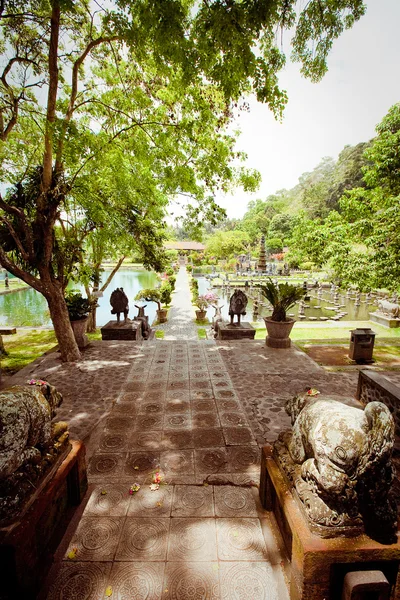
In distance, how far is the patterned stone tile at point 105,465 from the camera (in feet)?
10.7

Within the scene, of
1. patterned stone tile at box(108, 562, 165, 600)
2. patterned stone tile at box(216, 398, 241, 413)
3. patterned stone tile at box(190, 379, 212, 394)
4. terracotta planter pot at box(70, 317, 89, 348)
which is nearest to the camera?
patterned stone tile at box(108, 562, 165, 600)

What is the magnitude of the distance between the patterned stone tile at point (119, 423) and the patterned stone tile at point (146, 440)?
0.61 feet

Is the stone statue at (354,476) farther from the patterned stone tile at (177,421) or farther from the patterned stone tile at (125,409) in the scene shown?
the patterned stone tile at (125,409)

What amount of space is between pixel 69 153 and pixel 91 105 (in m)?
2.97

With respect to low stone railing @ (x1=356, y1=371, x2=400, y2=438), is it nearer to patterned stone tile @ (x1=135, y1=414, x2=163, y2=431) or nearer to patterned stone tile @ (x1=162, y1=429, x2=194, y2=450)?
patterned stone tile @ (x1=162, y1=429, x2=194, y2=450)

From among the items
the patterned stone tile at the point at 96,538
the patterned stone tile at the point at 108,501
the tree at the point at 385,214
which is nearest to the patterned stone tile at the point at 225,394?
the patterned stone tile at the point at 108,501

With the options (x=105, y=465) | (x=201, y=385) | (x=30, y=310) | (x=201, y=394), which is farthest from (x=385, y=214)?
(x=30, y=310)

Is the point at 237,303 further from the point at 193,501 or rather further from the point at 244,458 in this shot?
the point at 193,501

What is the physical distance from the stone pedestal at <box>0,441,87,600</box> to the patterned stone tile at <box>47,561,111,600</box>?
0.40 feet

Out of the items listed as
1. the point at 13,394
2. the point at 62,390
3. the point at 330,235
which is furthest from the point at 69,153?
the point at 330,235

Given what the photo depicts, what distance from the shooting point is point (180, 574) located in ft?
7.20

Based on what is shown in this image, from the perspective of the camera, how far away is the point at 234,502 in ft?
9.41

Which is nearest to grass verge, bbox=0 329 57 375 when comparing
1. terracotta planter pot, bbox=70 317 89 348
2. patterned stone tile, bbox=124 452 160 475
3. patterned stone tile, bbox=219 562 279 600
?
terracotta planter pot, bbox=70 317 89 348

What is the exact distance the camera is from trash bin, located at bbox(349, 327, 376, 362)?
7574 mm
